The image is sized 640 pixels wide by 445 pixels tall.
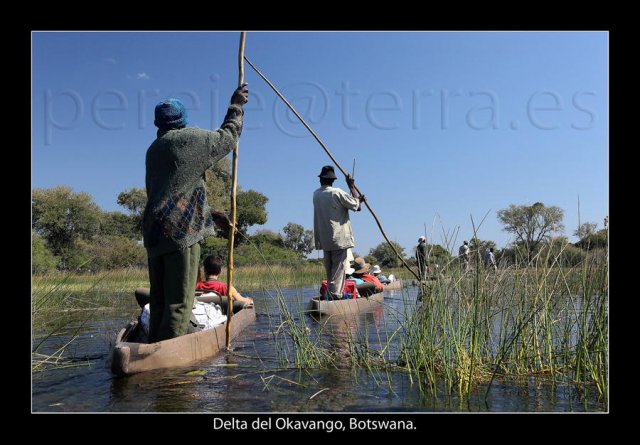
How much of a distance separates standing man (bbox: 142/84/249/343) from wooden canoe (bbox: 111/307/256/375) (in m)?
0.15

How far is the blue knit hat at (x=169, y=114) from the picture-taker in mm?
4234

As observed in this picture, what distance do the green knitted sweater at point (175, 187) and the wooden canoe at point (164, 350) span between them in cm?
73

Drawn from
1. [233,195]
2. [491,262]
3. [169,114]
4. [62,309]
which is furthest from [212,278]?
[491,262]

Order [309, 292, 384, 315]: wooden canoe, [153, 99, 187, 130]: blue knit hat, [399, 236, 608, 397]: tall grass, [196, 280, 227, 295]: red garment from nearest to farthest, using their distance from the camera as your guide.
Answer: [399, 236, 608, 397]: tall grass
[153, 99, 187, 130]: blue knit hat
[196, 280, 227, 295]: red garment
[309, 292, 384, 315]: wooden canoe

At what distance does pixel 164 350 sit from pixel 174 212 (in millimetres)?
1067

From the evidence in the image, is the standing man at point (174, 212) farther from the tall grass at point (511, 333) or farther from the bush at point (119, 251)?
the bush at point (119, 251)

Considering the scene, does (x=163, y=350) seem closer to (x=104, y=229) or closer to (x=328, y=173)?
(x=328, y=173)

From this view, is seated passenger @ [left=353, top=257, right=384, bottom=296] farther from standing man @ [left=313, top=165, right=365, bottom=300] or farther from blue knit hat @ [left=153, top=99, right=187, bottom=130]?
blue knit hat @ [left=153, top=99, right=187, bottom=130]

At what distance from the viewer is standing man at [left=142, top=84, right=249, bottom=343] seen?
4039 millimetres

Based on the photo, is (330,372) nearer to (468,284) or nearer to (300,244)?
(468,284)

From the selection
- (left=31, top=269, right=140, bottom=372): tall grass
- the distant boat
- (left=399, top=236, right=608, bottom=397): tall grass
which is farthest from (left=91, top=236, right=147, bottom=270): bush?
(left=399, top=236, right=608, bottom=397): tall grass

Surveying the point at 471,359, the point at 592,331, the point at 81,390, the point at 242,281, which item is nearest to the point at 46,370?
the point at 81,390

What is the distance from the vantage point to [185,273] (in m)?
4.09

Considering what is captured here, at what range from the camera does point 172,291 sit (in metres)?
4.08
